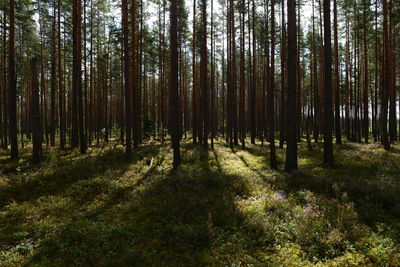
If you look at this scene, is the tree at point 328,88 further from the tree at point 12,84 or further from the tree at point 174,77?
the tree at point 12,84

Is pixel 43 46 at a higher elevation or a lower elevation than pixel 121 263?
higher

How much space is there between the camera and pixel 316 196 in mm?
7648

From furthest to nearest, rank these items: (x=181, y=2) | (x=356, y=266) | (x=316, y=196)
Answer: (x=181, y=2) → (x=316, y=196) → (x=356, y=266)

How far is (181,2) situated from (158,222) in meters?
22.2

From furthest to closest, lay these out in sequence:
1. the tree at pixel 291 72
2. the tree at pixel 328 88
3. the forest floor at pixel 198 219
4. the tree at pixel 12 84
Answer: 1. the tree at pixel 12 84
2. the tree at pixel 328 88
3. the tree at pixel 291 72
4. the forest floor at pixel 198 219

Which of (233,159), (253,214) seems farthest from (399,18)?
(253,214)

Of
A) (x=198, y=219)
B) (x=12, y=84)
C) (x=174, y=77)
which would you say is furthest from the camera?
(x=12, y=84)

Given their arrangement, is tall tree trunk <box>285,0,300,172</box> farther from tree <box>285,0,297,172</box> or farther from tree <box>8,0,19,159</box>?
tree <box>8,0,19,159</box>

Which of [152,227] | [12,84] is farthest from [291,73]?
[12,84]

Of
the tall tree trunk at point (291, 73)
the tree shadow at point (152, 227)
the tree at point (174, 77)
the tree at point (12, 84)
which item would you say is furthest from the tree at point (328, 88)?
the tree at point (12, 84)

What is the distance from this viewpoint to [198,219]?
669 centimetres

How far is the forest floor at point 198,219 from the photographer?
4977 mm

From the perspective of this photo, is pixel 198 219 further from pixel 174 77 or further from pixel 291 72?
pixel 291 72

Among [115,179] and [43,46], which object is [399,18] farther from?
[43,46]
